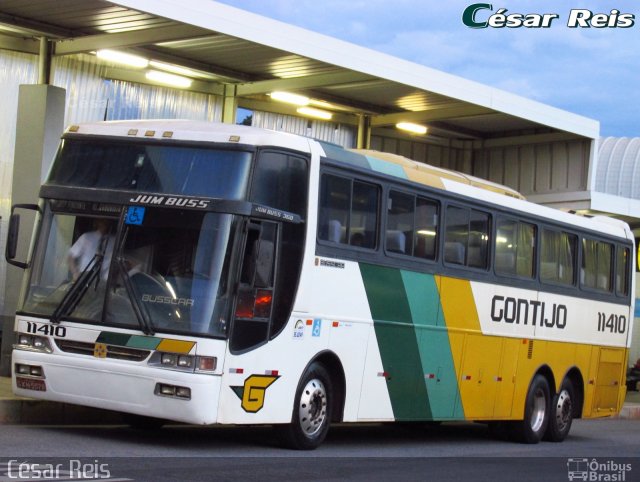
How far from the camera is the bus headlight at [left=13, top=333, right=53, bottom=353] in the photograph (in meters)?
12.5

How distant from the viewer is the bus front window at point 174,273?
1195 cm

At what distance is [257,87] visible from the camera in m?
20.5

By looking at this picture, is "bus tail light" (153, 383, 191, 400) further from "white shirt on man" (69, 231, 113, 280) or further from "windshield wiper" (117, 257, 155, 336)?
"white shirt on man" (69, 231, 113, 280)

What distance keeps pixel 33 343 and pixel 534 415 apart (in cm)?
865

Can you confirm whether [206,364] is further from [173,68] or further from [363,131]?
[363,131]

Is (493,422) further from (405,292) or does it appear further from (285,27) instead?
(285,27)

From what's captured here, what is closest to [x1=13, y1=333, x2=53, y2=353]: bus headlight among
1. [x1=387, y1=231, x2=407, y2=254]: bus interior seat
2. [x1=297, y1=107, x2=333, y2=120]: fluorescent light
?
[x1=387, y1=231, x2=407, y2=254]: bus interior seat

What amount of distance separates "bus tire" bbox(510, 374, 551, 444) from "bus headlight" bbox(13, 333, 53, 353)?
8159 mm

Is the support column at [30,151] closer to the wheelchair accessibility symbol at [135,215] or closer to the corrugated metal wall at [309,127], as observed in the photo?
the wheelchair accessibility symbol at [135,215]

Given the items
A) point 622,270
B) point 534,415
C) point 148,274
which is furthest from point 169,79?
point 148,274

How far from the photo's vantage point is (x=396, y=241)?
14664 millimetres

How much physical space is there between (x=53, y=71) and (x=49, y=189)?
5999 mm

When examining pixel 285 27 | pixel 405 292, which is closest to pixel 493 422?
pixel 405 292

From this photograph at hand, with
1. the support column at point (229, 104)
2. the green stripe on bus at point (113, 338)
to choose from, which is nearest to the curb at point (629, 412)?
the support column at point (229, 104)
